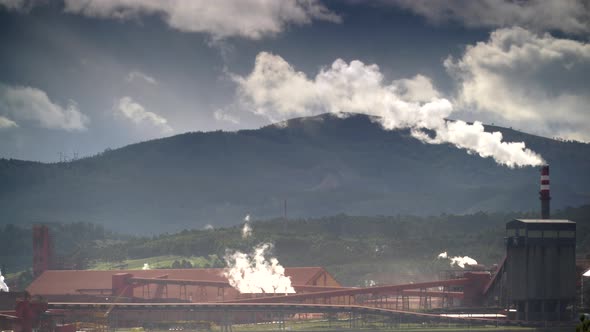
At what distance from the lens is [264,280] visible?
447 ft

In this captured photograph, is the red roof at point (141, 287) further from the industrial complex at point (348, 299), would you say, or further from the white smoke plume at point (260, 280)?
the white smoke plume at point (260, 280)

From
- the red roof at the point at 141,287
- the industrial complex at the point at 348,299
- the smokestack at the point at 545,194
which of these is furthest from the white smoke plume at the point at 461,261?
the smokestack at the point at 545,194

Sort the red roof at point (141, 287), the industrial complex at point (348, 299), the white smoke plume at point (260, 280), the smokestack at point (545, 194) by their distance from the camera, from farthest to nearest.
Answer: the red roof at point (141, 287), the white smoke plume at point (260, 280), the smokestack at point (545, 194), the industrial complex at point (348, 299)

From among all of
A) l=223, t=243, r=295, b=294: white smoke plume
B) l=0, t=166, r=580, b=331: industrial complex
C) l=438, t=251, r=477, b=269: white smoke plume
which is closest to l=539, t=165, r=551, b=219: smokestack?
l=0, t=166, r=580, b=331: industrial complex

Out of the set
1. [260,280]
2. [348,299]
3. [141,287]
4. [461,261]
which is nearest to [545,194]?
[348,299]

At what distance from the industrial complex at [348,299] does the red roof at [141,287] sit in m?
0.27

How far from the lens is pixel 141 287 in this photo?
145 meters

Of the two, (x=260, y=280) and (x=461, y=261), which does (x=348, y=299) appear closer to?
(x=260, y=280)

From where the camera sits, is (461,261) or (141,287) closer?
(141,287)

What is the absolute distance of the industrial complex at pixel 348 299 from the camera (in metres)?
109

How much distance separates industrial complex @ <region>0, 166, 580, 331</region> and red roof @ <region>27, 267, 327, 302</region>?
27 centimetres

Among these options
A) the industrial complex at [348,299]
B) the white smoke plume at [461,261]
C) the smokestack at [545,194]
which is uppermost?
the smokestack at [545,194]

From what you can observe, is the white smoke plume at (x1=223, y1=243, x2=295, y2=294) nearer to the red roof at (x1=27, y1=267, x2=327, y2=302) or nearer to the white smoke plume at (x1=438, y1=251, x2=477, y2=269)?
the red roof at (x1=27, y1=267, x2=327, y2=302)

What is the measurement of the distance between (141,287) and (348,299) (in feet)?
110
